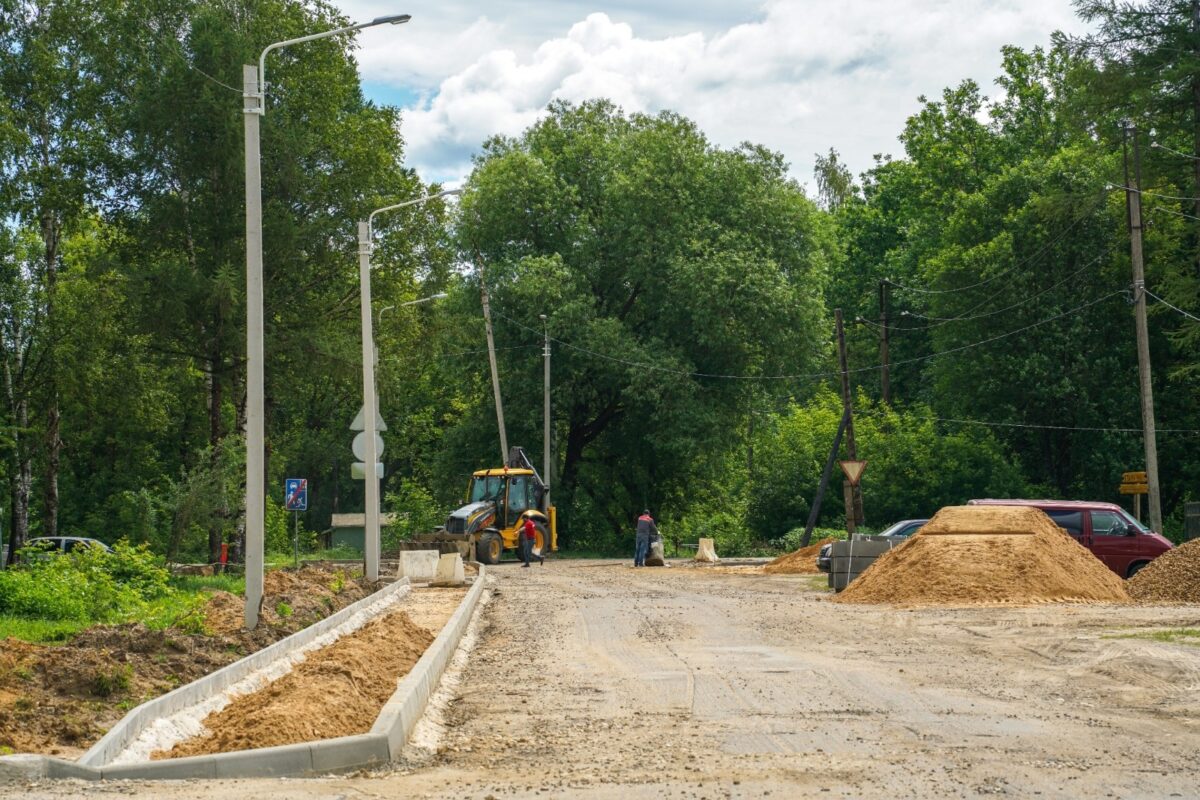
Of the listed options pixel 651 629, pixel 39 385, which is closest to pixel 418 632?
pixel 651 629

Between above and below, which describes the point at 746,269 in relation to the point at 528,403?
above

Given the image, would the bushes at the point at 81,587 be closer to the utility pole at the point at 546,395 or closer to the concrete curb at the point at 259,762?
the concrete curb at the point at 259,762

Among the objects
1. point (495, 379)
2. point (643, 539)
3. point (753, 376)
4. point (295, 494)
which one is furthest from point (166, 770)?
point (753, 376)

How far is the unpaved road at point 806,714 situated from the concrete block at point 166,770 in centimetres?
27

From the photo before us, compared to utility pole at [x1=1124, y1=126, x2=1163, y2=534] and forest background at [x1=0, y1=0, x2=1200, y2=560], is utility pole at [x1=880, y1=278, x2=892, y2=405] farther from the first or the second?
utility pole at [x1=1124, y1=126, x2=1163, y2=534]

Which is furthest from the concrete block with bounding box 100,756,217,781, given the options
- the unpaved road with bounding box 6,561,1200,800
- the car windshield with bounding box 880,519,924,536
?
the car windshield with bounding box 880,519,924,536

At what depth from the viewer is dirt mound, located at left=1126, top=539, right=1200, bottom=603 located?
24.8m

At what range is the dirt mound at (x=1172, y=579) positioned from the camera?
2484 centimetres

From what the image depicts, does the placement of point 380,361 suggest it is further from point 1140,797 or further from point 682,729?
point 1140,797

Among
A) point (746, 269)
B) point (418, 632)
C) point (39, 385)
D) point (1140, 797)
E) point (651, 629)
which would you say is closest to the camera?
point (1140, 797)

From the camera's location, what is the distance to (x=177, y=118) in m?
38.3

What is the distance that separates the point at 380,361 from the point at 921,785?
35310mm

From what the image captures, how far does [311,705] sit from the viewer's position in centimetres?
1015

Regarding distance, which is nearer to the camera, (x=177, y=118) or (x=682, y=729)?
(x=682, y=729)
